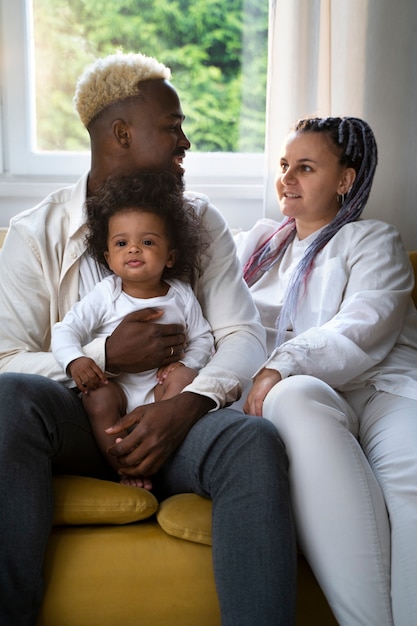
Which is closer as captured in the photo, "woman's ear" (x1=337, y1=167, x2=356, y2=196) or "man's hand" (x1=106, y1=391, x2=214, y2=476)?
"man's hand" (x1=106, y1=391, x2=214, y2=476)

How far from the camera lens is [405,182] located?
2639 millimetres

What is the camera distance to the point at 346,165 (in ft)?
7.18

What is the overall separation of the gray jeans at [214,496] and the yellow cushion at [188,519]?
0.12 feet

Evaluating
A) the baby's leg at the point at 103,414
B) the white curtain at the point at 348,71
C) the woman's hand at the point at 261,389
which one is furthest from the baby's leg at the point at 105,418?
the white curtain at the point at 348,71

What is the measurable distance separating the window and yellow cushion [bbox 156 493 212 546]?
1.58 metres

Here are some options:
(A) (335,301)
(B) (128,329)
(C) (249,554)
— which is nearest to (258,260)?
(A) (335,301)

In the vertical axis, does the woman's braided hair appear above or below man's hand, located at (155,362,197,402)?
above

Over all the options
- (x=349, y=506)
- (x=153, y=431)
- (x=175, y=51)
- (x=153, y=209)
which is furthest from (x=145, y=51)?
(x=349, y=506)

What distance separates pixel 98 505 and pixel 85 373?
0.88 ft

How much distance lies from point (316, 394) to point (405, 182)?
49.7 inches

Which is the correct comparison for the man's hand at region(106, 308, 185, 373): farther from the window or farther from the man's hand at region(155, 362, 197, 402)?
the window

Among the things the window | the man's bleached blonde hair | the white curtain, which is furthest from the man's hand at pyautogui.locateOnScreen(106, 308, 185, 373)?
the window

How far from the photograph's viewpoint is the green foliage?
2.81m

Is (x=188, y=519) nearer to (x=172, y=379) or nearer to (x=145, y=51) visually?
(x=172, y=379)
